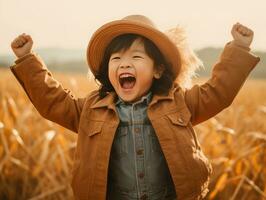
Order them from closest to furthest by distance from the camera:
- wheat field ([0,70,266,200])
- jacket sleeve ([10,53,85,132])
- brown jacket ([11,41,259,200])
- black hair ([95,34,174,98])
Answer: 1. brown jacket ([11,41,259,200])
2. jacket sleeve ([10,53,85,132])
3. black hair ([95,34,174,98])
4. wheat field ([0,70,266,200])

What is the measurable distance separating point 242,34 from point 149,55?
51 cm

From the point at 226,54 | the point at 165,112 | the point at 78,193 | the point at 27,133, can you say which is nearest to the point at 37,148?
the point at 27,133

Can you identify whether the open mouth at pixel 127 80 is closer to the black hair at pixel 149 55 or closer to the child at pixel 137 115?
the child at pixel 137 115

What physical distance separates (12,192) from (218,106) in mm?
1813

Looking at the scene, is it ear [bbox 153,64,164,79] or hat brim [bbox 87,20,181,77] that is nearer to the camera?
hat brim [bbox 87,20,181,77]

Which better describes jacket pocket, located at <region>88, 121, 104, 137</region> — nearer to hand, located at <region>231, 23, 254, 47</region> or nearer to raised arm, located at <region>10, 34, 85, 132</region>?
raised arm, located at <region>10, 34, 85, 132</region>

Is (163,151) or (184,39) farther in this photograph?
(184,39)

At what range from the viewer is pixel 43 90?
8.69 feet

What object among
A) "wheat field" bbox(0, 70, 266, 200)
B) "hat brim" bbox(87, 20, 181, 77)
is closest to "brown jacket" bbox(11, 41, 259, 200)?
"hat brim" bbox(87, 20, 181, 77)

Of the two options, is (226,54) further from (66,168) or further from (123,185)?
(66,168)

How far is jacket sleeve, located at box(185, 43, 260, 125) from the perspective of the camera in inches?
102

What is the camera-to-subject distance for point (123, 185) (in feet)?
8.57

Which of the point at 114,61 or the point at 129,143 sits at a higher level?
the point at 114,61

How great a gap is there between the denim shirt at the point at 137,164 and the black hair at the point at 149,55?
8.5 inches
